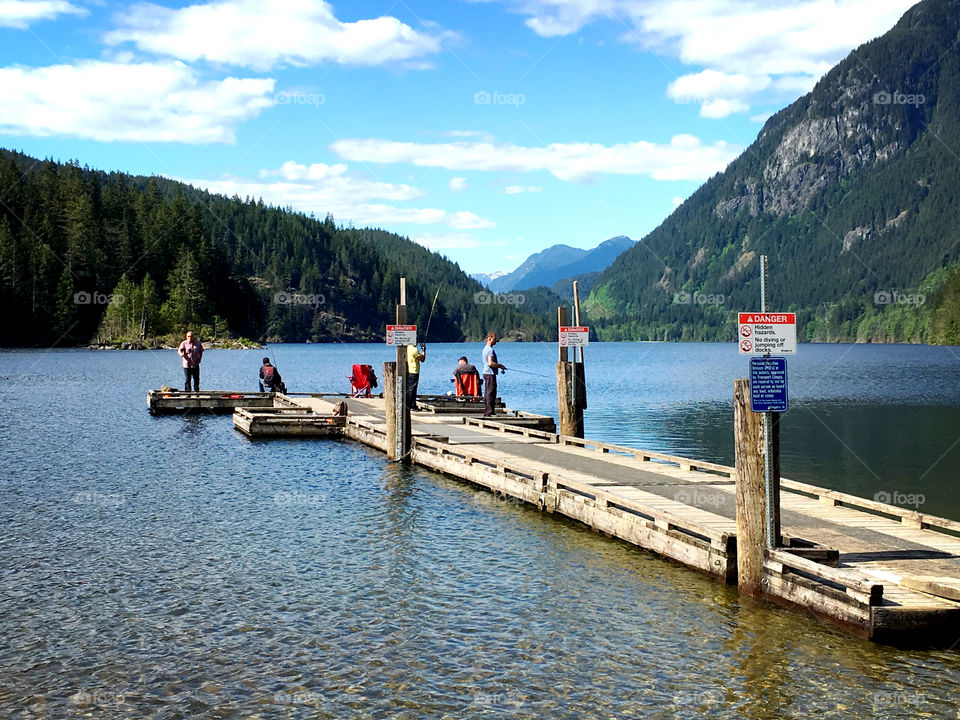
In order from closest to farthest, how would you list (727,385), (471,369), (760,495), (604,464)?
(760,495), (604,464), (471,369), (727,385)

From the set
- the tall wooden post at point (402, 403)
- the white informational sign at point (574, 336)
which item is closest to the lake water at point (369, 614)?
the tall wooden post at point (402, 403)

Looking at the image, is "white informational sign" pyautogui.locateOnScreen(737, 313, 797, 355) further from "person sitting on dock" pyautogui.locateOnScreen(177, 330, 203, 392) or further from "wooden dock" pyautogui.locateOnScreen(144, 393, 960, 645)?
"person sitting on dock" pyautogui.locateOnScreen(177, 330, 203, 392)

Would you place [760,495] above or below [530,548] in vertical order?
above

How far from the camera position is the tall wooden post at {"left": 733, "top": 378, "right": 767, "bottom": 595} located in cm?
1267

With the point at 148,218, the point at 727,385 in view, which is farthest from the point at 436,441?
the point at 148,218

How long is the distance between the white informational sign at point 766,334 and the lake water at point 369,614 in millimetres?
3455

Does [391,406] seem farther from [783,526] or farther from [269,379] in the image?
[269,379]

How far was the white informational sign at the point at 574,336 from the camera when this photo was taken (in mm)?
25852

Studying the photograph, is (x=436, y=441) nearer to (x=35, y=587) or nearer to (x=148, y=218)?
(x=35, y=587)

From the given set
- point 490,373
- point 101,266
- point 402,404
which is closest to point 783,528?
point 402,404

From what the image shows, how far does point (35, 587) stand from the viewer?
13.6 metres

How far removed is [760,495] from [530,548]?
486 centimetres

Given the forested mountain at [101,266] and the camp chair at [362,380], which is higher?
the forested mountain at [101,266]

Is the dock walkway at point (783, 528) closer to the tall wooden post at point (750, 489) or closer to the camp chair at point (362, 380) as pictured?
the tall wooden post at point (750, 489)
